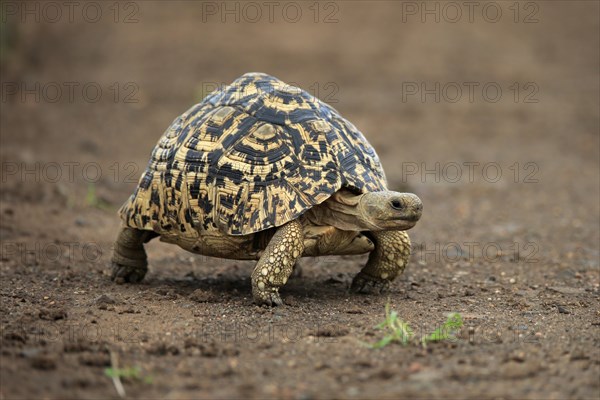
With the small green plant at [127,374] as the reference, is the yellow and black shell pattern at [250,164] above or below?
above

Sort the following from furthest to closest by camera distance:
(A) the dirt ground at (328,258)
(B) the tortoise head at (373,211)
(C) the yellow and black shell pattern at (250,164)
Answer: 1. (C) the yellow and black shell pattern at (250,164)
2. (B) the tortoise head at (373,211)
3. (A) the dirt ground at (328,258)

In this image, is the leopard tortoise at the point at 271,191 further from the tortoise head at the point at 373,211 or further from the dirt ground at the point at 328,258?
the dirt ground at the point at 328,258

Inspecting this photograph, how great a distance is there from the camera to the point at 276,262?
658 cm

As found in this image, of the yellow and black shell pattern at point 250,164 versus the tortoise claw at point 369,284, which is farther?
the tortoise claw at point 369,284

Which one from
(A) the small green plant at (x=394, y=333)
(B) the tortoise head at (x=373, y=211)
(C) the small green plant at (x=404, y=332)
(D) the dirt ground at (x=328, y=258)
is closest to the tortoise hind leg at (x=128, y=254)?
(D) the dirt ground at (x=328, y=258)

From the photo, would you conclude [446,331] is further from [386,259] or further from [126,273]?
[126,273]

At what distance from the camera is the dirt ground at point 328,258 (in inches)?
197

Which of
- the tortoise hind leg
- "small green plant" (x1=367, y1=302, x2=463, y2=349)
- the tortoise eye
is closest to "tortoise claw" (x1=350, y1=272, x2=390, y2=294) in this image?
the tortoise eye

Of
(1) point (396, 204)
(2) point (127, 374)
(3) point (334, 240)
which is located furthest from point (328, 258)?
(2) point (127, 374)

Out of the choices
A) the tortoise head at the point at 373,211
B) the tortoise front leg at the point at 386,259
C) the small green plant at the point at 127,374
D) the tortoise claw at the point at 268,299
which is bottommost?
the small green plant at the point at 127,374

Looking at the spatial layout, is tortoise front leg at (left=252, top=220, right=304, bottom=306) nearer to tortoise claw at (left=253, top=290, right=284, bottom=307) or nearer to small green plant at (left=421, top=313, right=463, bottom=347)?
tortoise claw at (left=253, top=290, right=284, bottom=307)

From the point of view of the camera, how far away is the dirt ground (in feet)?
16.4

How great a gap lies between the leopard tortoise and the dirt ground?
0.45 m

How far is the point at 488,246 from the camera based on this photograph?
981 cm
